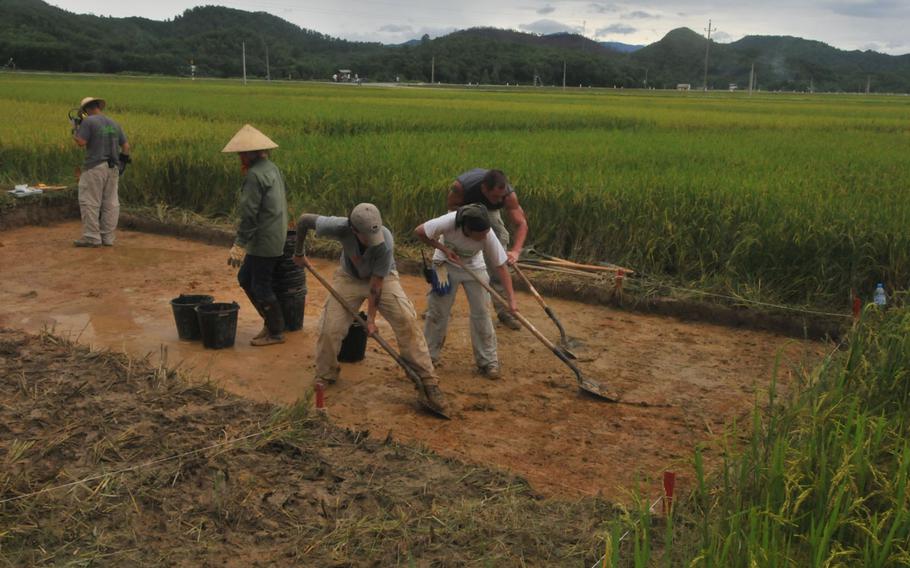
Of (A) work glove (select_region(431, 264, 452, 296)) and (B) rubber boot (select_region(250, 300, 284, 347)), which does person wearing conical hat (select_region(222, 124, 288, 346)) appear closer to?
(B) rubber boot (select_region(250, 300, 284, 347))

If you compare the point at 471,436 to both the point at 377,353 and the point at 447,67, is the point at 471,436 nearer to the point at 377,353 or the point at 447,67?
the point at 377,353

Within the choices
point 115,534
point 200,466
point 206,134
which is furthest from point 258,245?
point 206,134

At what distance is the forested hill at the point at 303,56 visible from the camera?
6762 centimetres

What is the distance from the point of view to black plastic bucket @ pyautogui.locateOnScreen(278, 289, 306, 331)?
6.29 metres

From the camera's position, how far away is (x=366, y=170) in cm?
995

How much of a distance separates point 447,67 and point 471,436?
8263cm

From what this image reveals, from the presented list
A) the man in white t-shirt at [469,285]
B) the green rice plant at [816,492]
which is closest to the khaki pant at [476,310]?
the man in white t-shirt at [469,285]

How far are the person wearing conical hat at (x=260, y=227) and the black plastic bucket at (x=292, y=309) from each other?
0.52ft

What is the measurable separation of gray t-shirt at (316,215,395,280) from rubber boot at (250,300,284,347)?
1.12m

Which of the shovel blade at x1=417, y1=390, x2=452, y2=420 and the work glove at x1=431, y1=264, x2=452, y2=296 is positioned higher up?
the work glove at x1=431, y1=264, x2=452, y2=296

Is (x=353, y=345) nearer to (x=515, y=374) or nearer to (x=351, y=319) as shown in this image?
(x=351, y=319)

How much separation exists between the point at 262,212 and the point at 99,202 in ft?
13.1

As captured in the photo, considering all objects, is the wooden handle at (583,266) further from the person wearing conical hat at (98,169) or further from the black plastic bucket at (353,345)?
the person wearing conical hat at (98,169)

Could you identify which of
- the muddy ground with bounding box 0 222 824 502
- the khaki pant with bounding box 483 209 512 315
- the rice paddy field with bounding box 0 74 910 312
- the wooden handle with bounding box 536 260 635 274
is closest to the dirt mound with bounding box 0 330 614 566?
the muddy ground with bounding box 0 222 824 502
